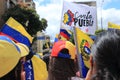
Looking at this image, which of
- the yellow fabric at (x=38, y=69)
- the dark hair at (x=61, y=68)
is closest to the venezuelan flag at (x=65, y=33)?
the yellow fabric at (x=38, y=69)

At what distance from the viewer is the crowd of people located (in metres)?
1.85

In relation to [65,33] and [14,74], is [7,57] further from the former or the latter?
[65,33]

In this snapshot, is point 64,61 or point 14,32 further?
point 14,32

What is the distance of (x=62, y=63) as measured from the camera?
10.0 feet

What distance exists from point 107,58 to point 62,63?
3.97 ft

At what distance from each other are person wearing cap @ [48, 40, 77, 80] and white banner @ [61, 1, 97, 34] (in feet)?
19.8

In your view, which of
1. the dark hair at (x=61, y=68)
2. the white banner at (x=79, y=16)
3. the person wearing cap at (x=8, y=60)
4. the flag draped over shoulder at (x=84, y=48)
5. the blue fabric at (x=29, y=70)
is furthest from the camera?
the white banner at (x=79, y=16)

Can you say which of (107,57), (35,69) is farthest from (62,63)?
(107,57)

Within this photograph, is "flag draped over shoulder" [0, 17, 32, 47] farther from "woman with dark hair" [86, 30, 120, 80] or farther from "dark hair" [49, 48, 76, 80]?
"woman with dark hair" [86, 30, 120, 80]

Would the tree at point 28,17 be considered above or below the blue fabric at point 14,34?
below

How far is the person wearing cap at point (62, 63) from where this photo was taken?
2959 millimetres

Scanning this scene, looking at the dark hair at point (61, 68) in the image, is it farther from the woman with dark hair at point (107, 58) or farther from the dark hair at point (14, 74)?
the woman with dark hair at point (107, 58)

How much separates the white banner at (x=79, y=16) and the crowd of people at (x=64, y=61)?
5.24 m

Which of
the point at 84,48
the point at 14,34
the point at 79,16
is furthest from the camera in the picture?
the point at 79,16
